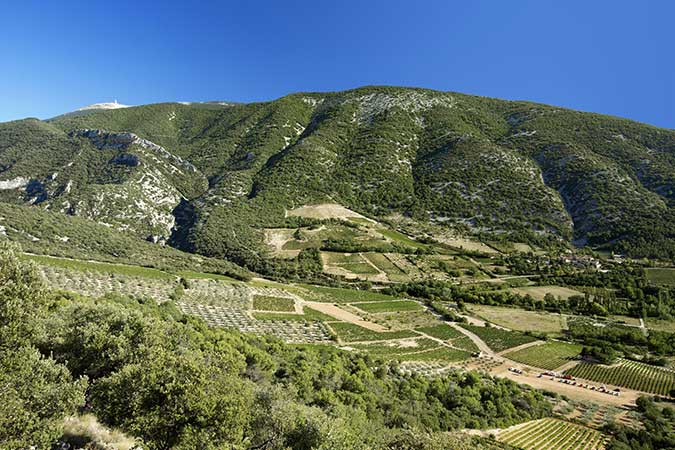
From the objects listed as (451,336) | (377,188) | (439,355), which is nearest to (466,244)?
(377,188)

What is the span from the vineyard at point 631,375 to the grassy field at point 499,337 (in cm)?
1184

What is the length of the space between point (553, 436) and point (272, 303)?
199 ft

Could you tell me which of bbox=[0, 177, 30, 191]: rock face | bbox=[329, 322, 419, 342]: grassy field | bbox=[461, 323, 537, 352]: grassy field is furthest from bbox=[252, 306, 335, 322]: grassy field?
bbox=[0, 177, 30, 191]: rock face

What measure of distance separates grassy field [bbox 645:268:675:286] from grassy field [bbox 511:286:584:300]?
26.0 m

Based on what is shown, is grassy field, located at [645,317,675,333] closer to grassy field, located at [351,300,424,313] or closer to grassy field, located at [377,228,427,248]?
grassy field, located at [351,300,424,313]

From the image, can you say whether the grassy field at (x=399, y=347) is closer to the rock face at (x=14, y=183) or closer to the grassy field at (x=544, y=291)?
the grassy field at (x=544, y=291)

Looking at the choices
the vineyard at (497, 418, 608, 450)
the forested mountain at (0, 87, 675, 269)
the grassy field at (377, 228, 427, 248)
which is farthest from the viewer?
the grassy field at (377, 228, 427, 248)

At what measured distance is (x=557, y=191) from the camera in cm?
17188

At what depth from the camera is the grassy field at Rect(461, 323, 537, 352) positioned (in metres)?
76.7

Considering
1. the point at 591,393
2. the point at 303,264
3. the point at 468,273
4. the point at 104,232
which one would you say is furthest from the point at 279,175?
the point at 591,393

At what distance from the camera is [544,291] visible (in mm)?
110812

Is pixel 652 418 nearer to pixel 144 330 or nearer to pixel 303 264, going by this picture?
pixel 144 330

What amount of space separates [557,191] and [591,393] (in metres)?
137

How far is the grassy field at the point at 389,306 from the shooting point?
307ft
